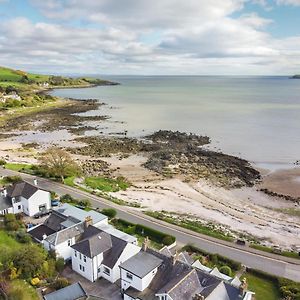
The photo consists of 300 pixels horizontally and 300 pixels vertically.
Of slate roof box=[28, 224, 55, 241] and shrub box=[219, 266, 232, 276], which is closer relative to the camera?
shrub box=[219, 266, 232, 276]

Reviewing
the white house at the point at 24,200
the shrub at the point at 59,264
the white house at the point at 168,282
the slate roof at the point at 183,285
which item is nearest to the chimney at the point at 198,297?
the white house at the point at 168,282

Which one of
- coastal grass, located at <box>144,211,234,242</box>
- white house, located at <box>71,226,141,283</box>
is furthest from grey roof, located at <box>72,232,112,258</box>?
coastal grass, located at <box>144,211,234,242</box>

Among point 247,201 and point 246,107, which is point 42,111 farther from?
point 247,201

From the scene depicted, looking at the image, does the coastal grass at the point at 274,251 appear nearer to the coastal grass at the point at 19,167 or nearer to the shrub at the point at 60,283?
the shrub at the point at 60,283

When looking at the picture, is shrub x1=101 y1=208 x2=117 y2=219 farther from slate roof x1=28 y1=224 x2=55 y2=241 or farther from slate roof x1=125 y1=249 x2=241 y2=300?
slate roof x1=125 y1=249 x2=241 y2=300

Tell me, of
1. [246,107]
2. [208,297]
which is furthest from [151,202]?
[246,107]

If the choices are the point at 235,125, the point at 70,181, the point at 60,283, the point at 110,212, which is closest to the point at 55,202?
the point at 110,212
